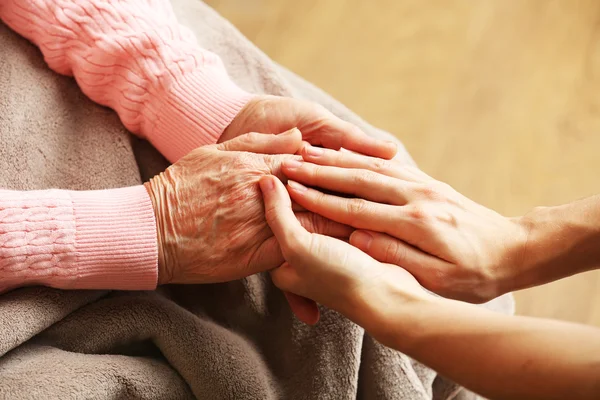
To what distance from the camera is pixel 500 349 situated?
560mm

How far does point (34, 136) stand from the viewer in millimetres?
938

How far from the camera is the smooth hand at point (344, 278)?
699 mm

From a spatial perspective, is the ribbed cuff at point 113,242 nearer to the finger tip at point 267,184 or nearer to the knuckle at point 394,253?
the finger tip at point 267,184

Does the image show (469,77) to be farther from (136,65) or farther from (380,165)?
(136,65)

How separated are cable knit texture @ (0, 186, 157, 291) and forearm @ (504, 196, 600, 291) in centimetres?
56

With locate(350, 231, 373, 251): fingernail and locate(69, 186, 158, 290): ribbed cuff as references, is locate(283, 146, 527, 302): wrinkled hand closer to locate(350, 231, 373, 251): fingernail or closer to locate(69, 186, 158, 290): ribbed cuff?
locate(350, 231, 373, 251): fingernail

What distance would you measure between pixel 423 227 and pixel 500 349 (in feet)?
1.07

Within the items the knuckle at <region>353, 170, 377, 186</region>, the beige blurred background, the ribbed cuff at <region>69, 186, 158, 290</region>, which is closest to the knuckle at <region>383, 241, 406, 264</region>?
the knuckle at <region>353, 170, 377, 186</region>

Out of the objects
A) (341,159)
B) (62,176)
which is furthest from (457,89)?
(62,176)

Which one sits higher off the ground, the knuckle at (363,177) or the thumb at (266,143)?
the knuckle at (363,177)

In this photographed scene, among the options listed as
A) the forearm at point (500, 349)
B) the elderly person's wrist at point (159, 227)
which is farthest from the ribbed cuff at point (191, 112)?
the forearm at point (500, 349)

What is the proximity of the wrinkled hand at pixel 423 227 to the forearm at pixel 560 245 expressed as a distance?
14mm

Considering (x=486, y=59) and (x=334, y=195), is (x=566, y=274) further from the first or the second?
(x=486, y=59)

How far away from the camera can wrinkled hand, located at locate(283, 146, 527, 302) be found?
862 millimetres
